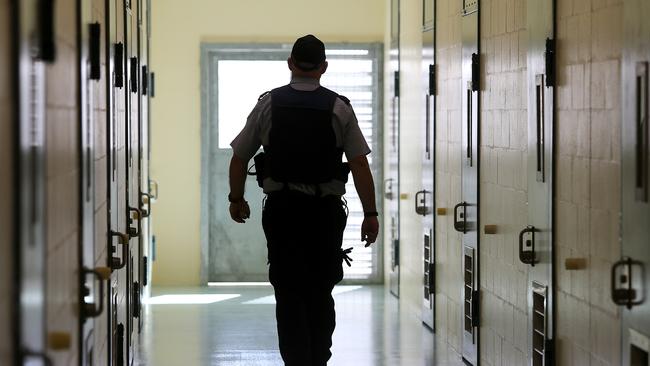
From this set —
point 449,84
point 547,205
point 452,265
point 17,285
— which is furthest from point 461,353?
point 17,285

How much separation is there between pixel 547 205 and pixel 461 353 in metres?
1.99

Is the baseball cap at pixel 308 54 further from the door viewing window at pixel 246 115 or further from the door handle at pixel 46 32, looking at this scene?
the door viewing window at pixel 246 115

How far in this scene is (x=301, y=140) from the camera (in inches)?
190

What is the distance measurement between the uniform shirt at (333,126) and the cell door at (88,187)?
1.06 m

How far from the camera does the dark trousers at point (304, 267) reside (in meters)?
4.80

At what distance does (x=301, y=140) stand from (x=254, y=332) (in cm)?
282

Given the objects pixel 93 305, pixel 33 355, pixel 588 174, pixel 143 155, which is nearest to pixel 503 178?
A: pixel 588 174

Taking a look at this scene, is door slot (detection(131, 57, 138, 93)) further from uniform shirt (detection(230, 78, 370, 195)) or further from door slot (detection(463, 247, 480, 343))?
door slot (detection(463, 247, 480, 343))

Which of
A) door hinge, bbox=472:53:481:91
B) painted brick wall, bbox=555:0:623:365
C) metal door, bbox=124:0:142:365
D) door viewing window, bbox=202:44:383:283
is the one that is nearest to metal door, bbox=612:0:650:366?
painted brick wall, bbox=555:0:623:365

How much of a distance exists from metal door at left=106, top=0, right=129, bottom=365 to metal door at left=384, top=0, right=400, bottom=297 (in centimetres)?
360

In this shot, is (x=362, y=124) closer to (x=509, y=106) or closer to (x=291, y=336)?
(x=509, y=106)

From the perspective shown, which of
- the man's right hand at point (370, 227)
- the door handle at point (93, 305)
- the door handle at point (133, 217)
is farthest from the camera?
the door handle at point (133, 217)

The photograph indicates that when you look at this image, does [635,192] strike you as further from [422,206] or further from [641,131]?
[422,206]

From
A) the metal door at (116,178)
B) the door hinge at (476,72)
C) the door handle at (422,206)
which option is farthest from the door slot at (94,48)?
the door handle at (422,206)
